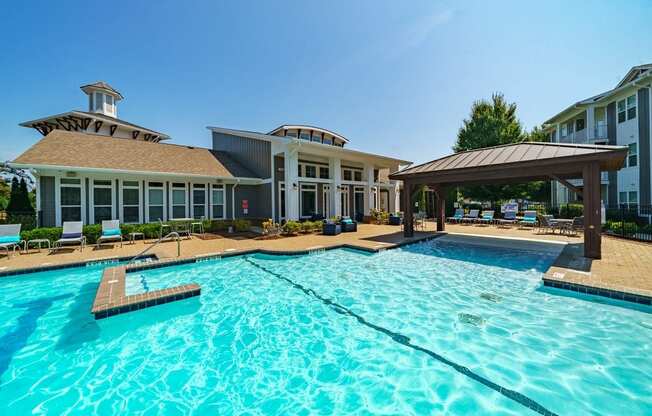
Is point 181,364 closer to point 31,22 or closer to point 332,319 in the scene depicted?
point 332,319

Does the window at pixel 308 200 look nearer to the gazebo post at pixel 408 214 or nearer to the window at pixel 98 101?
the gazebo post at pixel 408 214

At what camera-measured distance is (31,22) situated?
9383 millimetres

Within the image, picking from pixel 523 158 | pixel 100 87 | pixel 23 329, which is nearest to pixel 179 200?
pixel 23 329

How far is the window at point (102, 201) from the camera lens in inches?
493

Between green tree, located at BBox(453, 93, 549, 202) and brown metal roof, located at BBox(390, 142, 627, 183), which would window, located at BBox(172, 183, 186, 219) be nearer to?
brown metal roof, located at BBox(390, 142, 627, 183)

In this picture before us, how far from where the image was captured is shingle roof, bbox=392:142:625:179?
8111mm

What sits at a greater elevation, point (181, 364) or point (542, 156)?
point (542, 156)

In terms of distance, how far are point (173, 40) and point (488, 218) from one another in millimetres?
20837

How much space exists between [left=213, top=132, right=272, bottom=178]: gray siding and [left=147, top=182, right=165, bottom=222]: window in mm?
5401

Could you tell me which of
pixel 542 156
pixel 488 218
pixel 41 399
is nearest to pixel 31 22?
pixel 41 399

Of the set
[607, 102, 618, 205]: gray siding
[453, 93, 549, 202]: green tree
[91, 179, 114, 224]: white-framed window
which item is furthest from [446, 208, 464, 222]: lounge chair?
[91, 179, 114, 224]: white-framed window

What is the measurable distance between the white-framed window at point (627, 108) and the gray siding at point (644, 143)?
2.60 ft

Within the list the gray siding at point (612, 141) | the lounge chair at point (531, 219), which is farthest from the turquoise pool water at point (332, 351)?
the gray siding at point (612, 141)

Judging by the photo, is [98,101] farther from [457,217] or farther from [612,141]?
[612,141]
